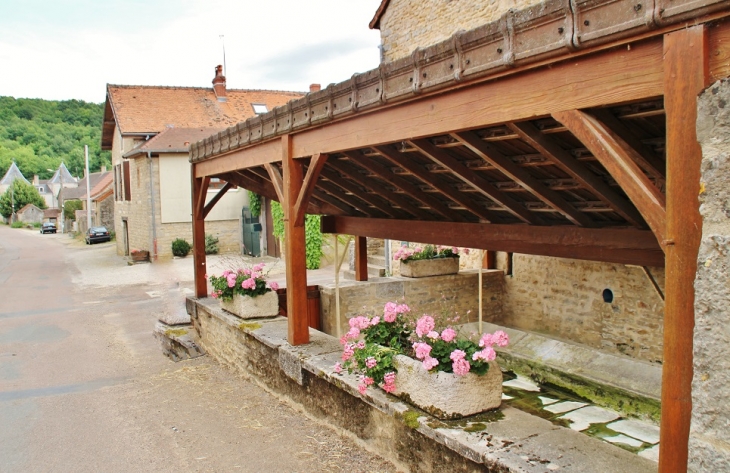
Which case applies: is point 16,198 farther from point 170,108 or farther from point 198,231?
point 198,231

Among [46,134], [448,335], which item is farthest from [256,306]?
[46,134]

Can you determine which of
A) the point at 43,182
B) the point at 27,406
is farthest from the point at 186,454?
the point at 43,182

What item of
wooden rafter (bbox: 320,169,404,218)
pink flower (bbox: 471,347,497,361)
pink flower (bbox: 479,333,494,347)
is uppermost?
wooden rafter (bbox: 320,169,404,218)

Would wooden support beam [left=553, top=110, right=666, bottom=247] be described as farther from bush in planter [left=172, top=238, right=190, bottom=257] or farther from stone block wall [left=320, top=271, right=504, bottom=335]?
bush in planter [left=172, top=238, right=190, bottom=257]

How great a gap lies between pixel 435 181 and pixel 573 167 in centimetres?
171

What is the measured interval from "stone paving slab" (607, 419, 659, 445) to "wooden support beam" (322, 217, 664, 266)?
6.44 ft

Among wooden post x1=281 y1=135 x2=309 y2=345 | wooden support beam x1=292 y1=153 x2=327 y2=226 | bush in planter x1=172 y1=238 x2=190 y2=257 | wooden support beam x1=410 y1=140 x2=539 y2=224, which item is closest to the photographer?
wooden support beam x1=410 y1=140 x2=539 y2=224

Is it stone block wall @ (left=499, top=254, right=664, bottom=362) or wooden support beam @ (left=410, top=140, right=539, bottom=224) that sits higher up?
wooden support beam @ (left=410, top=140, right=539, bottom=224)

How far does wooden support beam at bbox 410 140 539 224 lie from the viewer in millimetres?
4230

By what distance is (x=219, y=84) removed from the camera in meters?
24.7

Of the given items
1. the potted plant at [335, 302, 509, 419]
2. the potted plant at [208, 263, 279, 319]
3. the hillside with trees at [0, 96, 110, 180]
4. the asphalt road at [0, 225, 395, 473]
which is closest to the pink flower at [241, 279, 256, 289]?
the potted plant at [208, 263, 279, 319]

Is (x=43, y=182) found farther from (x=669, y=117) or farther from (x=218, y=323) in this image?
(x=669, y=117)

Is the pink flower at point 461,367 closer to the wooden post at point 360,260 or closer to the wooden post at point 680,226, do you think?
the wooden post at point 680,226

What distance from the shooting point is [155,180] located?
2014 centimetres
